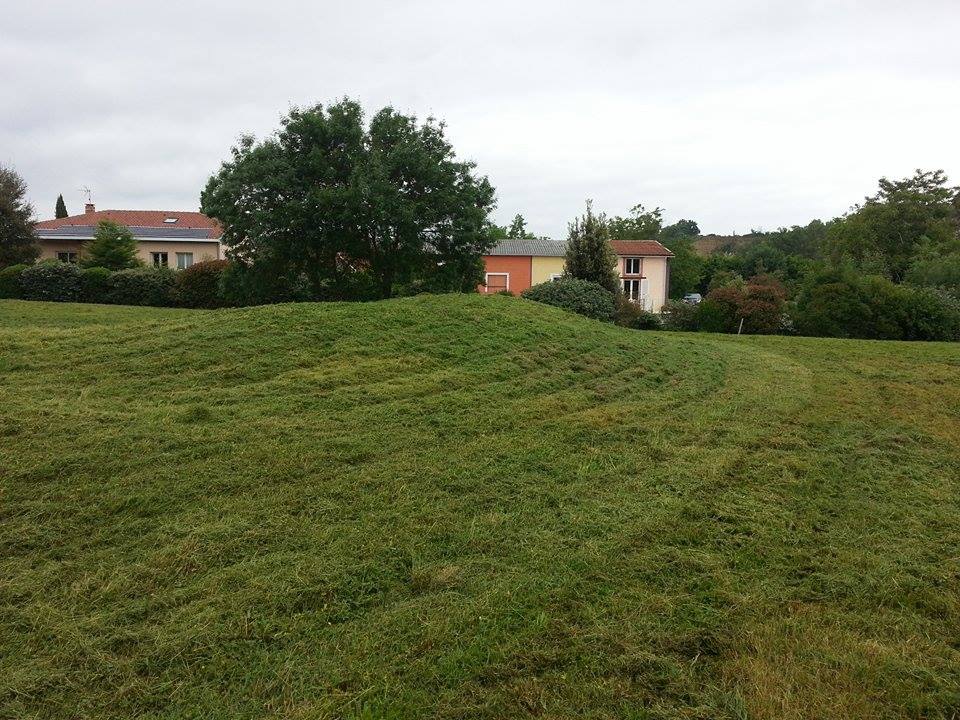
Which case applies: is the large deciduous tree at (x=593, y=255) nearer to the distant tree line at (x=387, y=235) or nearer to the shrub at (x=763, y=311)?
the distant tree line at (x=387, y=235)

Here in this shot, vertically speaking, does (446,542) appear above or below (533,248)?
below

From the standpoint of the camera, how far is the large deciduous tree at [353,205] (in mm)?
12914

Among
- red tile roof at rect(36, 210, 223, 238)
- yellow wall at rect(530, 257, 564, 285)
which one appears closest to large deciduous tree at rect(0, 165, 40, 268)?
red tile roof at rect(36, 210, 223, 238)

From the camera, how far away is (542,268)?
33469 millimetres

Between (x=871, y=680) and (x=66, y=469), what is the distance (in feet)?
14.0

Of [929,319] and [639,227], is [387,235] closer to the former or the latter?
[929,319]

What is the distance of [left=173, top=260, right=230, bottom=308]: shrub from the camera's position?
17062mm

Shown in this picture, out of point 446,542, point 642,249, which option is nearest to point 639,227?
point 642,249

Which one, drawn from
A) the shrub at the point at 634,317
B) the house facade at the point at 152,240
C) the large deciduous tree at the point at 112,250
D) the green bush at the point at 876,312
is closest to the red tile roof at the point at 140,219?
the house facade at the point at 152,240

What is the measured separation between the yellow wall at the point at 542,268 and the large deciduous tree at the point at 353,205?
62.9 feet

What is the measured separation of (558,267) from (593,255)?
17.3m

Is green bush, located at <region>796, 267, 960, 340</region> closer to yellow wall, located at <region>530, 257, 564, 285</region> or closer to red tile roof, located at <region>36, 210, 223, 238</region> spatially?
yellow wall, located at <region>530, 257, 564, 285</region>

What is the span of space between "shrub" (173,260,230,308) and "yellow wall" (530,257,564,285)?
18758 mm

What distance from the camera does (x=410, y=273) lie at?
46.1 feet
